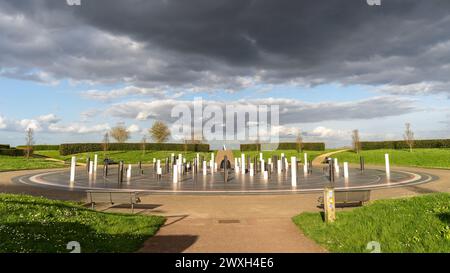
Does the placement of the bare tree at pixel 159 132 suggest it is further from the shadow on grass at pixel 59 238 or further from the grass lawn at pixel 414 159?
the shadow on grass at pixel 59 238

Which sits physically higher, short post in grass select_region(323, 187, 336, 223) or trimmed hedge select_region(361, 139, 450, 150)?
trimmed hedge select_region(361, 139, 450, 150)

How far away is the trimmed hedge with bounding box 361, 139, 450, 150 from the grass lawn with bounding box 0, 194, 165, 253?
200ft

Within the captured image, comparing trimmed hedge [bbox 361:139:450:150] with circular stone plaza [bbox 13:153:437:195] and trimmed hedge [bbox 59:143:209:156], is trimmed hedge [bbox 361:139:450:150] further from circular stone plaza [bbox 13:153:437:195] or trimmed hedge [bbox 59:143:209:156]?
circular stone plaza [bbox 13:153:437:195]

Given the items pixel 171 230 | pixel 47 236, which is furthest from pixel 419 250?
pixel 47 236

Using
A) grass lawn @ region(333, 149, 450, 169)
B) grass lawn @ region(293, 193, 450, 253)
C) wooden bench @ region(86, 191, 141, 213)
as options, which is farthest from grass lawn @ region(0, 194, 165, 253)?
grass lawn @ region(333, 149, 450, 169)

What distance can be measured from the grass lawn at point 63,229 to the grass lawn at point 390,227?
466 cm

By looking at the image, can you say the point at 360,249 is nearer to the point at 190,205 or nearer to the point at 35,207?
the point at 190,205

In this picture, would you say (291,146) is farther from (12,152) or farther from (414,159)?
(12,152)

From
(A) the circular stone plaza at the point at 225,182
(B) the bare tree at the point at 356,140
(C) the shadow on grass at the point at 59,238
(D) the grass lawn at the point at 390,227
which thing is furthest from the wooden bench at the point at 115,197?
(B) the bare tree at the point at 356,140

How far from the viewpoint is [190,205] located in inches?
535

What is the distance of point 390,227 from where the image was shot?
26.0 feet

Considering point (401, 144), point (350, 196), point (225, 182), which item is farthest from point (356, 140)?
Answer: point (350, 196)

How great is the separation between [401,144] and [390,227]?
6148 cm

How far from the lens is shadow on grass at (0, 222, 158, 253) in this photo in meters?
6.66
